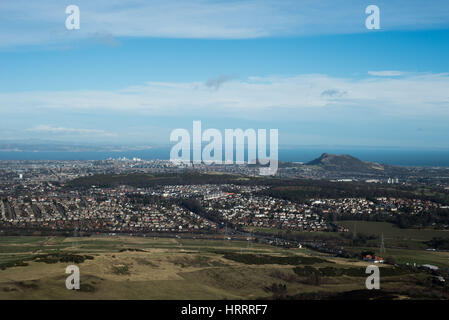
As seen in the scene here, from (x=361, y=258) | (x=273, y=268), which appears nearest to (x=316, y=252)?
(x=361, y=258)

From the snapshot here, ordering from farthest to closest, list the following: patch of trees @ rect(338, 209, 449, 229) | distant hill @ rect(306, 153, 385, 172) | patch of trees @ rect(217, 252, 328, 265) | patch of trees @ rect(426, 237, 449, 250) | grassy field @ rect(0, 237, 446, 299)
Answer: distant hill @ rect(306, 153, 385, 172), patch of trees @ rect(338, 209, 449, 229), patch of trees @ rect(426, 237, 449, 250), patch of trees @ rect(217, 252, 328, 265), grassy field @ rect(0, 237, 446, 299)

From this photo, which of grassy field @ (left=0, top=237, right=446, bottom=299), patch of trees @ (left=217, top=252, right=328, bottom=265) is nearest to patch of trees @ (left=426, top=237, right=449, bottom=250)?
grassy field @ (left=0, top=237, right=446, bottom=299)

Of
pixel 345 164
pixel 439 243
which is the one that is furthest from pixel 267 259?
pixel 345 164

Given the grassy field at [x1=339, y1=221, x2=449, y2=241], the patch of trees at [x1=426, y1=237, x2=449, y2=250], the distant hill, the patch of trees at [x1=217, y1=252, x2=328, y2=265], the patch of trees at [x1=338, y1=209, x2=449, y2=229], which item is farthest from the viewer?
the distant hill

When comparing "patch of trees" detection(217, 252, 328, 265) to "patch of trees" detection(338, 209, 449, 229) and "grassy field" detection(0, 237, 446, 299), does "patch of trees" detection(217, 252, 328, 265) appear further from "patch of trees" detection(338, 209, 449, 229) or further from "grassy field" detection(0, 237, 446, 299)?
"patch of trees" detection(338, 209, 449, 229)

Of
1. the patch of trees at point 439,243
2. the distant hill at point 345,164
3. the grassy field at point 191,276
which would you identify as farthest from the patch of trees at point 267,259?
the distant hill at point 345,164

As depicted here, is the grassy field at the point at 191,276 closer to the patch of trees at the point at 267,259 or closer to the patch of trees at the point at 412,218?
the patch of trees at the point at 267,259
